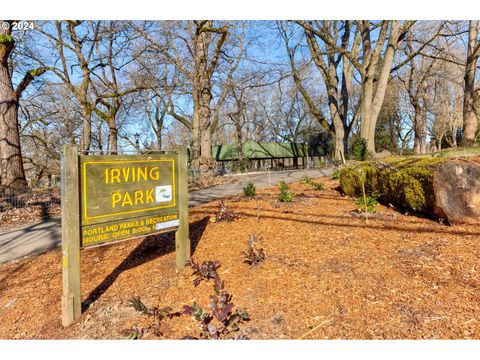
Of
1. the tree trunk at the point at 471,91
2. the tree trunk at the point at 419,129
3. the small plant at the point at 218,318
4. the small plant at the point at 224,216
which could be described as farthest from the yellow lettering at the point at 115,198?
the tree trunk at the point at 419,129

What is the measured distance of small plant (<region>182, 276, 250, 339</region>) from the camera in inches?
95.6

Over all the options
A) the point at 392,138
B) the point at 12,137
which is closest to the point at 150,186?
the point at 12,137

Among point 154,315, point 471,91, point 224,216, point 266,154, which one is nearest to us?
point 154,315

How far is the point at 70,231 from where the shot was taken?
113 inches

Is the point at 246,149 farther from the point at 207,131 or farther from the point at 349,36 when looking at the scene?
the point at 207,131

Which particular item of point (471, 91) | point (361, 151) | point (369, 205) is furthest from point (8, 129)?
point (471, 91)

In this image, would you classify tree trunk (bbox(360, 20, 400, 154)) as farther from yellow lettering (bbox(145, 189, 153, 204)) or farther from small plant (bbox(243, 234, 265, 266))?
yellow lettering (bbox(145, 189, 153, 204))

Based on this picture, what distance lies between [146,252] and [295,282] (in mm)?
2613

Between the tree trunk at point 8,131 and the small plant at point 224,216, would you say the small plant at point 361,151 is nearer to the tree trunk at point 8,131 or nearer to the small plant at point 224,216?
the small plant at point 224,216

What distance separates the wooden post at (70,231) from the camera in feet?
9.33

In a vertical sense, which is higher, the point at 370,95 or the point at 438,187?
the point at 370,95

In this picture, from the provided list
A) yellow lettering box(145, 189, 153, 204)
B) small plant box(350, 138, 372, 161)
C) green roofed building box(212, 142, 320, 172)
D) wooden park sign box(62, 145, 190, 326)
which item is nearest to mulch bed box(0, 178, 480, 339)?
wooden park sign box(62, 145, 190, 326)

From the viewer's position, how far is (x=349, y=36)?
66.0ft

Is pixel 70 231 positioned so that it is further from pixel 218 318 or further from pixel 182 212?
pixel 218 318
